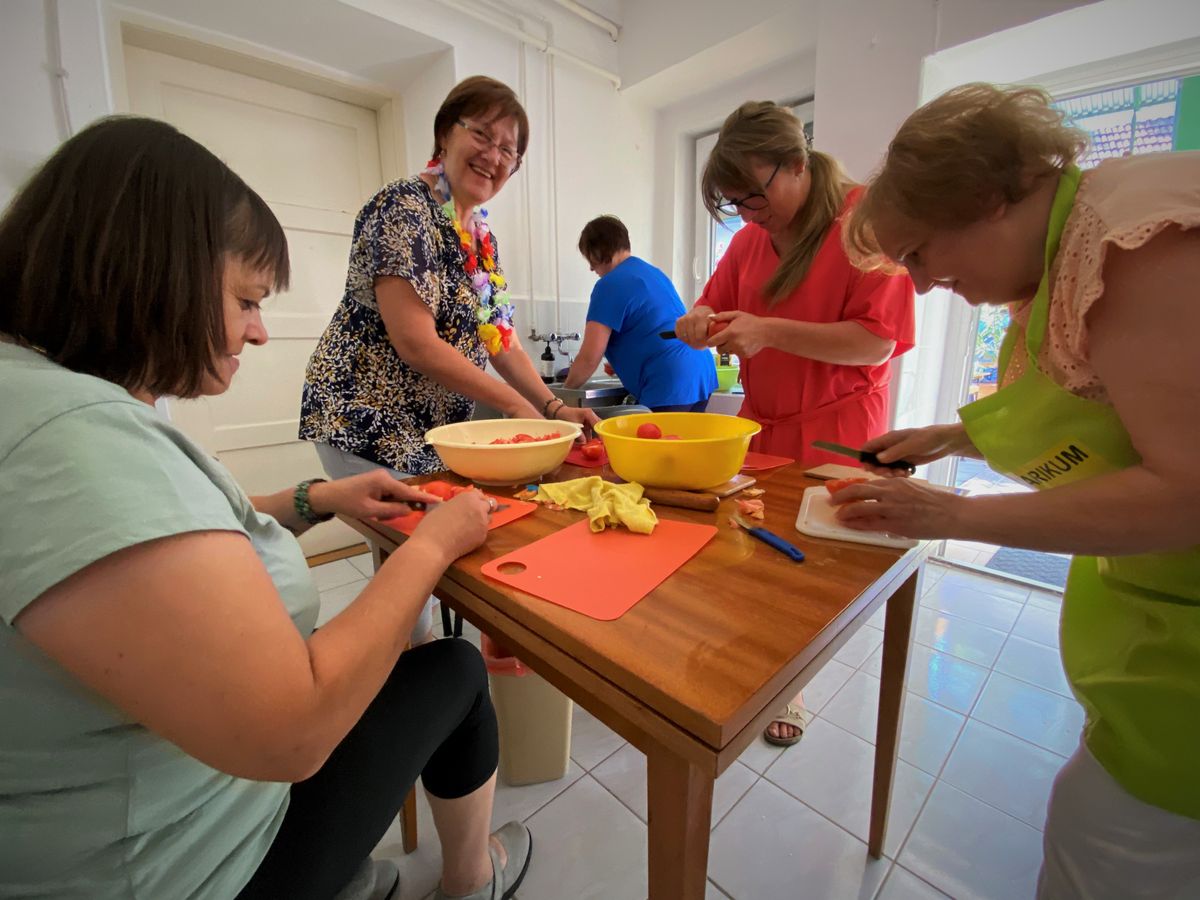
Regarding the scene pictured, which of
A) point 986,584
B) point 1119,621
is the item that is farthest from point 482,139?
point 986,584

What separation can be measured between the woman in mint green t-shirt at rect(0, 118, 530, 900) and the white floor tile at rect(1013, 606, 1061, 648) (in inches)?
86.5

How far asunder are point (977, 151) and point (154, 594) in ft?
2.90

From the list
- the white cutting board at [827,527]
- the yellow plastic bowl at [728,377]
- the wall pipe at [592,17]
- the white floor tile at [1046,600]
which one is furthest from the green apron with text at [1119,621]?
the wall pipe at [592,17]

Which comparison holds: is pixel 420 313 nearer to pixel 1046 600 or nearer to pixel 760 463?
pixel 760 463

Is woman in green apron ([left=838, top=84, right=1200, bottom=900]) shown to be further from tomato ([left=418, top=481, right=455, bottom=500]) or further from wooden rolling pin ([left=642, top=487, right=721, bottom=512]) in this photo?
→ tomato ([left=418, top=481, right=455, bottom=500])

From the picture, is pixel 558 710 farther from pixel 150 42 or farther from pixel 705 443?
pixel 150 42

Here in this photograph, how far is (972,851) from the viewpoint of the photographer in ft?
3.71

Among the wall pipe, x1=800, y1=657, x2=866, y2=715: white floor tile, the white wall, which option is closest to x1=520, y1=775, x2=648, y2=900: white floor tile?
x1=800, y1=657, x2=866, y2=715: white floor tile

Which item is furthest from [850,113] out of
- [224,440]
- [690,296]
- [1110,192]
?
[224,440]

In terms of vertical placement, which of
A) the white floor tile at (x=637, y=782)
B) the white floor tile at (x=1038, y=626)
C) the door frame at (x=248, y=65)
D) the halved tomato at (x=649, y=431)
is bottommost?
the white floor tile at (x=637, y=782)

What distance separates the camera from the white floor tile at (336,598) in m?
2.07

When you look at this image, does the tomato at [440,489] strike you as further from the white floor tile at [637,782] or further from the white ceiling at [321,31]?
the white ceiling at [321,31]

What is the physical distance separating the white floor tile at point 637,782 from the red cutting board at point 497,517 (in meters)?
0.74

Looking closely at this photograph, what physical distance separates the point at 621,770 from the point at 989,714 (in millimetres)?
1096
